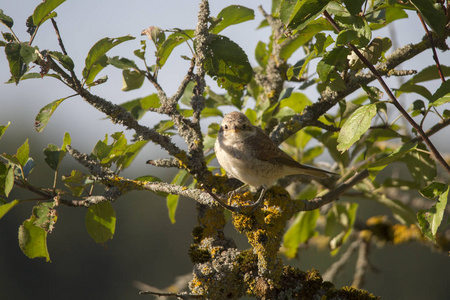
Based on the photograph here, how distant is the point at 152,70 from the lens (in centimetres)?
312

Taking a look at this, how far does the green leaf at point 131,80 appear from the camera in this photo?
3236mm

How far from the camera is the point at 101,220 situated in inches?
120

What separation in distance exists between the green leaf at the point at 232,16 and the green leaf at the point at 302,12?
0.87 m

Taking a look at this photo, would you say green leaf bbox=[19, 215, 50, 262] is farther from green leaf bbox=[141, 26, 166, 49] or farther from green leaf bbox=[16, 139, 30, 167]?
green leaf bbox=[141, 26, 166, 49]

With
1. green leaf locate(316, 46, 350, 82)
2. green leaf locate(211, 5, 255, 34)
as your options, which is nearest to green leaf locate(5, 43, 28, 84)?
green leaf locate(211, 5, 255, 34)

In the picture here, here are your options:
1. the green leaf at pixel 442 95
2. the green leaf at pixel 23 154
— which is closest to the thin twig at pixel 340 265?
the green leaf at pixel 442 95

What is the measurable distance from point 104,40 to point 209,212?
128 centimetres

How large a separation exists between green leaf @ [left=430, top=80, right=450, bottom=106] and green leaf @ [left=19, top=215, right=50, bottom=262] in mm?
2365

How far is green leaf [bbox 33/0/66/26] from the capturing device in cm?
244

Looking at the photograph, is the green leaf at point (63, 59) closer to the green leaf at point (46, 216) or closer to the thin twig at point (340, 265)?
the green leaf at point (46, 216)

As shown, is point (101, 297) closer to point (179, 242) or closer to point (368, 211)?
point (179, 242)

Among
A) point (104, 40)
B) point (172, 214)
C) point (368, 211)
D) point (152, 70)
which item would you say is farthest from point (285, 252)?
point (368, 211)

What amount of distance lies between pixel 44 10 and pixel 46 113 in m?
0.61

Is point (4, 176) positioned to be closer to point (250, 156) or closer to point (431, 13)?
point (250, 156)
